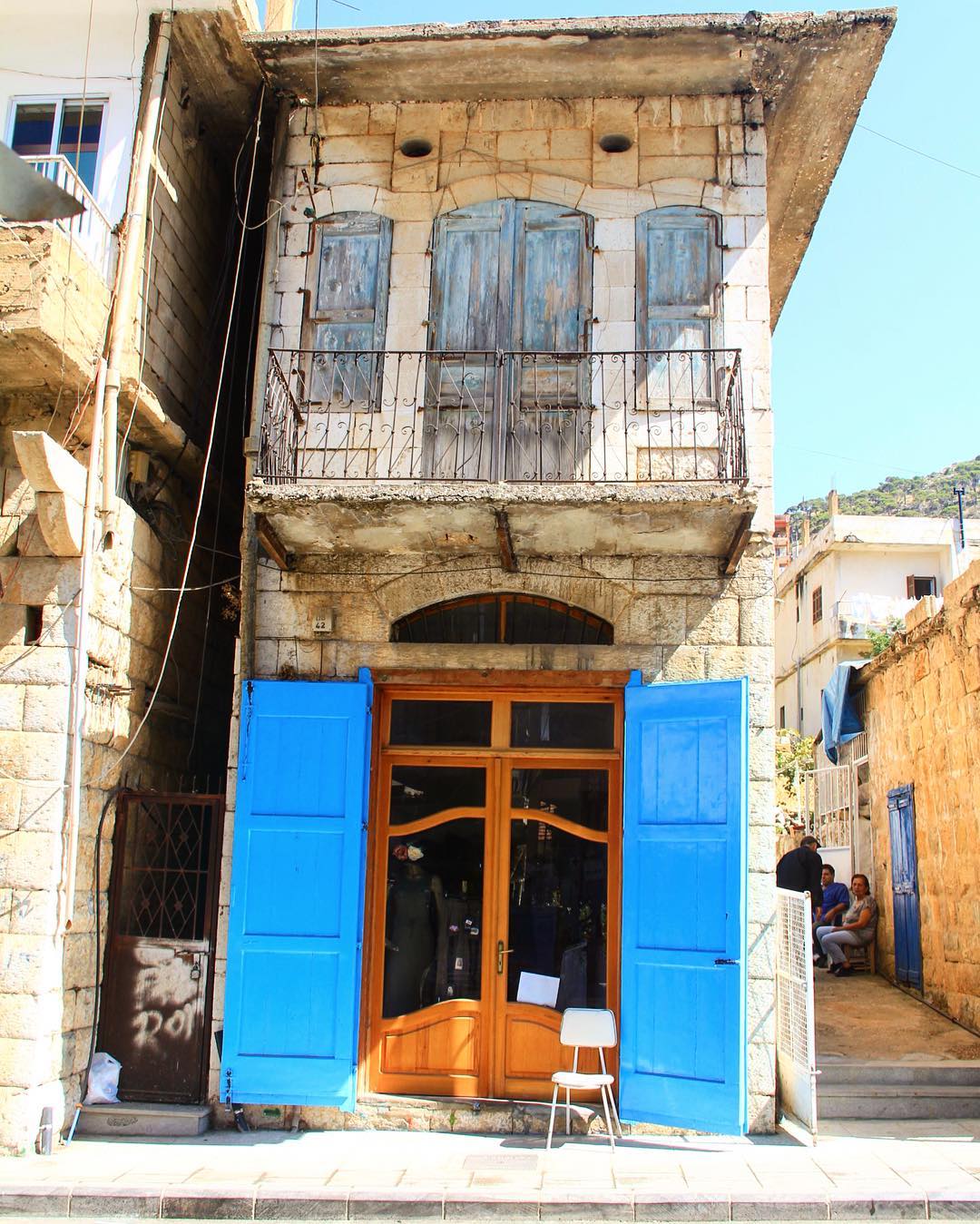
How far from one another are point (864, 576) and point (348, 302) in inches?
949

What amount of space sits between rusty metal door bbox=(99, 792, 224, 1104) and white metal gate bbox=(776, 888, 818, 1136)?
13.3ft

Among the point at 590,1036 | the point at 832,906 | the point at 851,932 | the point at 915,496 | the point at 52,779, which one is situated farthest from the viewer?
the point at 915,496

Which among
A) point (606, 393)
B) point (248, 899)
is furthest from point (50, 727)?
point (606, 393)

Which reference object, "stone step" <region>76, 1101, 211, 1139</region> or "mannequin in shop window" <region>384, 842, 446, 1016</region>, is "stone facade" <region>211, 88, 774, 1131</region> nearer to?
"stone step" <region>76, 1101, 211, 1139</region>

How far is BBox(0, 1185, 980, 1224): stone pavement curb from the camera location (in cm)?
598

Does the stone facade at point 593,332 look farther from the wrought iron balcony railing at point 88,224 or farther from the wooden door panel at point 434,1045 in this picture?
the wrought iron balcony railing at point 88,224

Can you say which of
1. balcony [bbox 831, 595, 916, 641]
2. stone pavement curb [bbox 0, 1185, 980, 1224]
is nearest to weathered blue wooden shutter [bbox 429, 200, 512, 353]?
stone pavement curb [bbox 0, 1185, 980, 1224]

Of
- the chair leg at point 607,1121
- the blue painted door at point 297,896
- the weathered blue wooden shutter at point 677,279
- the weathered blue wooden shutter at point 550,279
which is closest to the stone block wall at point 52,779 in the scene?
the blue painted door at point 297,896

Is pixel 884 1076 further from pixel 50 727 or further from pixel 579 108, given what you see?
pixel 579 108

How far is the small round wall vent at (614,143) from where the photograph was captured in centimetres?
892

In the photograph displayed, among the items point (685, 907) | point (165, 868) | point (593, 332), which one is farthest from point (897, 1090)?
point (593, 332)

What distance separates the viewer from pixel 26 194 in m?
3.66

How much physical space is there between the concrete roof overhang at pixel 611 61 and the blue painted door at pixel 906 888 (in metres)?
6.69

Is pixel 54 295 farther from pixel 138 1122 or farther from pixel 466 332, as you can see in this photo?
pixel 138 1122
